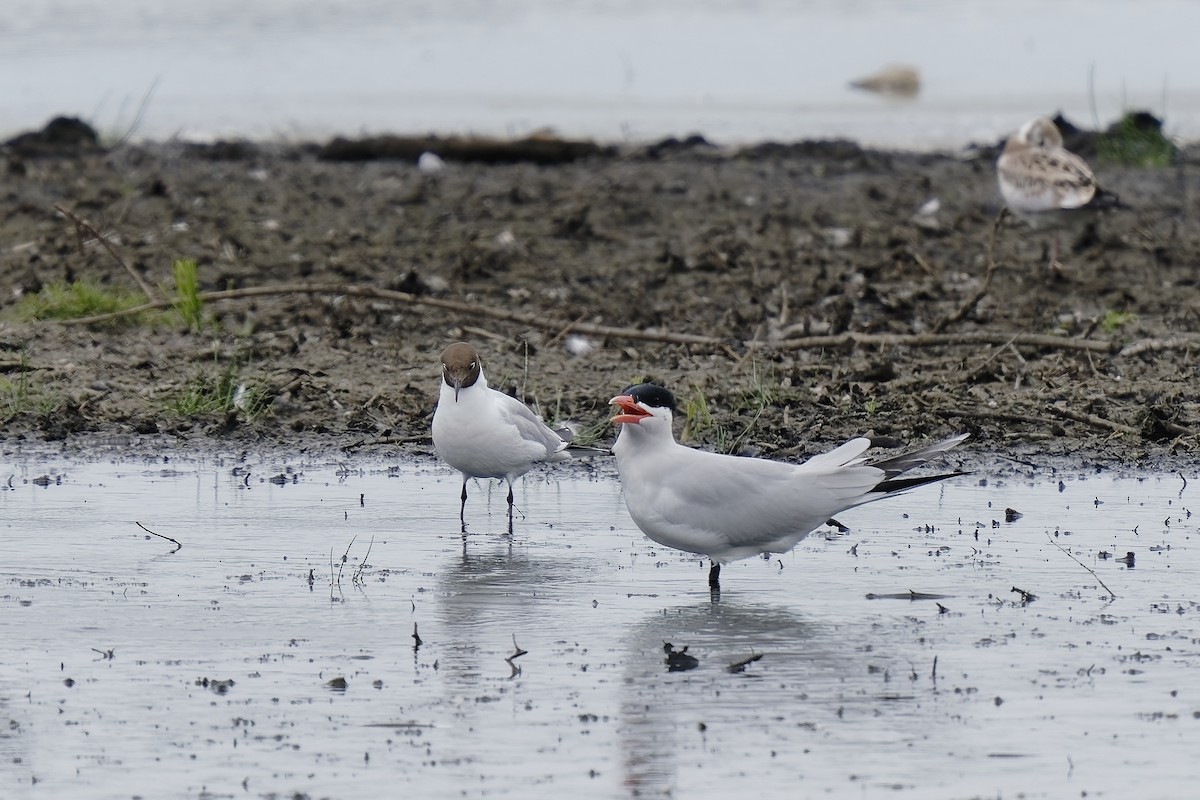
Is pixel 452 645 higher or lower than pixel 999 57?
lower

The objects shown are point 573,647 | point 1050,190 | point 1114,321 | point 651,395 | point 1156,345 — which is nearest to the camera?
point 573,647

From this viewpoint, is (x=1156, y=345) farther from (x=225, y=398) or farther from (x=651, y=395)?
(x=225, y=398)

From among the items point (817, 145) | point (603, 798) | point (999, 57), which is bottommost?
point (603, 798)

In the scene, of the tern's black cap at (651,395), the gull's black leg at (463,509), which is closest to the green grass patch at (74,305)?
the gull's black leg at (463,509)

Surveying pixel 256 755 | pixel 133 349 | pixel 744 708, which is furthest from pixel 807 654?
pixel 133 349

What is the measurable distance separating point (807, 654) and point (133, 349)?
613 centimetres

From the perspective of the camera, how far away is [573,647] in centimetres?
599

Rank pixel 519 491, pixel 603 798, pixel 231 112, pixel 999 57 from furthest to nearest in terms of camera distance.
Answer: pixel 999 57 → pixel 231 112 → pixel 519 491 → pixel 603 798

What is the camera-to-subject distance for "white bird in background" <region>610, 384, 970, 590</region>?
6.71 metres

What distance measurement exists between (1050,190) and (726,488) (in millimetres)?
7190

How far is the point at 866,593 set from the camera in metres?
6.61

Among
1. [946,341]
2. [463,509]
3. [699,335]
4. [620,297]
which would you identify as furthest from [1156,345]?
[463,509]

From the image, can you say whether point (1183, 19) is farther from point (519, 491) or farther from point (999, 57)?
point (519, 491)

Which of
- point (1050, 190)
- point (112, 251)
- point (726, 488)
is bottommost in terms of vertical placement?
point (726, 488)
